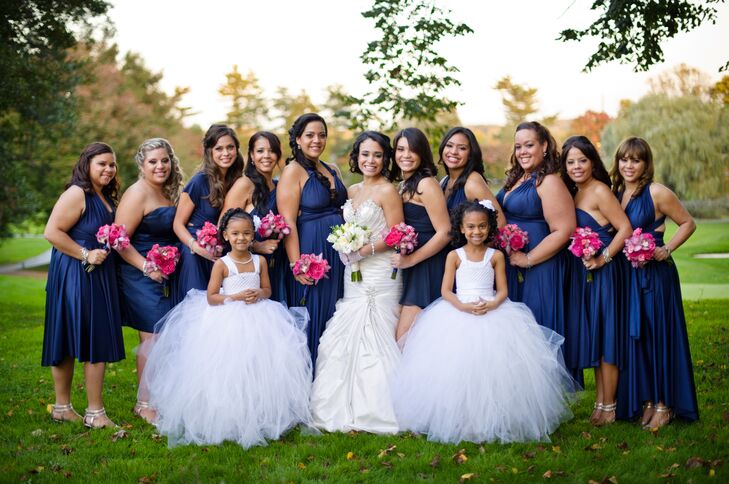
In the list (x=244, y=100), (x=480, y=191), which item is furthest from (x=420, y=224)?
(x=244, y=100)

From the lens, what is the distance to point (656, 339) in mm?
6434

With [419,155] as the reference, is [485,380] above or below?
below

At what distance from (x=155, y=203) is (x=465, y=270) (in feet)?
10.0

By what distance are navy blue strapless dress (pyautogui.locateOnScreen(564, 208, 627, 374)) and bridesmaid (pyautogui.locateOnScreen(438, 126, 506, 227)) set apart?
868mm

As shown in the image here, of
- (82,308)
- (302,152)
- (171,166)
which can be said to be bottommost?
(82,308)

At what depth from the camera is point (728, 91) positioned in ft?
83.8

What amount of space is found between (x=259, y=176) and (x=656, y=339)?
3965 mm

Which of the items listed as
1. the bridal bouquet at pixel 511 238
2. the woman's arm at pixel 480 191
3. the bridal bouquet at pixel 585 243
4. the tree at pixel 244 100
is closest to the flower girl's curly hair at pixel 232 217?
the woman's arm at pixel 480 191

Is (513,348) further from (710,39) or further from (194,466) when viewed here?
(710,39)

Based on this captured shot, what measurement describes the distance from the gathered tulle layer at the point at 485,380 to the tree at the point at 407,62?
200 inches

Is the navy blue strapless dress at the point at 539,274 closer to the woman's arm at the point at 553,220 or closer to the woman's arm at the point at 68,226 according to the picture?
the woman's arm at the point at 553,220

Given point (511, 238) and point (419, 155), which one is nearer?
point (511, 238)

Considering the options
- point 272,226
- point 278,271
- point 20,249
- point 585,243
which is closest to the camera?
point 585,243

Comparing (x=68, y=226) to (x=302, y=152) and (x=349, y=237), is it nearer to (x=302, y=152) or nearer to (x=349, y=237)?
(x=302, y=152)
